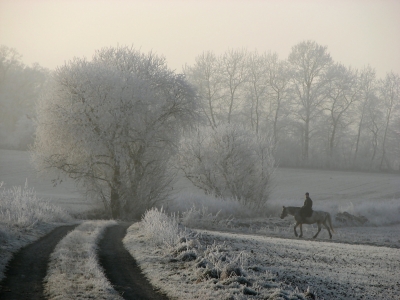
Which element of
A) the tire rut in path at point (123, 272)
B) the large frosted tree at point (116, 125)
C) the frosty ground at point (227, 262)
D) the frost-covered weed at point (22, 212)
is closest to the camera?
the tire rut in path at point (123, 272)

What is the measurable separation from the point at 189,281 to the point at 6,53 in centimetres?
8319

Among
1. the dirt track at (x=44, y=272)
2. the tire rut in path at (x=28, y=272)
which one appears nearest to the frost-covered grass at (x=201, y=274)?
the dirt track at (x=44, y=272)

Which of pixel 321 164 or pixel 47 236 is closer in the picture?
pixel 47 236

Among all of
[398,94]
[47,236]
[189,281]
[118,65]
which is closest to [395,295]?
[189,281]

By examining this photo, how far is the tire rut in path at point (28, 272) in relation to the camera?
9477 millimetres

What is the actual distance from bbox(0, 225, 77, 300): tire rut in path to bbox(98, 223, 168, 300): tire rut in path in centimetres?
156

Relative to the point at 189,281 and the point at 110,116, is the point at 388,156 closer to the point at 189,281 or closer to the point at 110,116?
the point at 110,116

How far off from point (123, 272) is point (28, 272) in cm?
232

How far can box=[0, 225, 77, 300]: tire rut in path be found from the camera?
9477mm

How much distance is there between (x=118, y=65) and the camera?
32000 mm

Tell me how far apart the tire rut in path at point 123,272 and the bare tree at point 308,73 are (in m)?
64.5

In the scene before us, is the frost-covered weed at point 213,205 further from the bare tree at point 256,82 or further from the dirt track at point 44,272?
the bare tree at point 256,82

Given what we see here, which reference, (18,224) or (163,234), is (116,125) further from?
(163,234)

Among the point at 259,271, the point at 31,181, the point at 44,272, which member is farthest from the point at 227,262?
the point at 31,181
